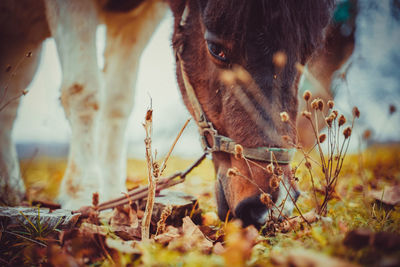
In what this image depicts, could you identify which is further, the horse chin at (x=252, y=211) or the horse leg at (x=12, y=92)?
the horse leg at (x=12, y=92)

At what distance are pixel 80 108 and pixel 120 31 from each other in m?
1.30

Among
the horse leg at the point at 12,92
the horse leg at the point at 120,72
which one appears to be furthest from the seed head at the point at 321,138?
the horse leg at the point at 12,92

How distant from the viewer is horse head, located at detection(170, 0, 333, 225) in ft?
3.82

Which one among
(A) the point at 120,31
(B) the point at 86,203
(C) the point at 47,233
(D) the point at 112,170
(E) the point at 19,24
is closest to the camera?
(C) the point at 47,233

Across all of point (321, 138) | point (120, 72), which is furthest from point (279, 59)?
point (120, 72)

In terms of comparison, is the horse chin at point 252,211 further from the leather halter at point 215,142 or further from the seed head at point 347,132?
the seed head at point 347,132

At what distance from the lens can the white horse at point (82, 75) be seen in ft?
6.43

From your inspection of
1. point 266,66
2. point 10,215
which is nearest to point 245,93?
point 266,66

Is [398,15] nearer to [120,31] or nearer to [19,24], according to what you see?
[120,31]

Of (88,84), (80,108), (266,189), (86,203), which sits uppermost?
(88,84)

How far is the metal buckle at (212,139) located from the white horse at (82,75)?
98 centimetres

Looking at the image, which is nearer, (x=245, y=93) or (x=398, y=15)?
(x=245, y=93)

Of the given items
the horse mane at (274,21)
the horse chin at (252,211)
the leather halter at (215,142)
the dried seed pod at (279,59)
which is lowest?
the horse chin at (252,211)

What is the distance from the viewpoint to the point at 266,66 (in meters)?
1.29
